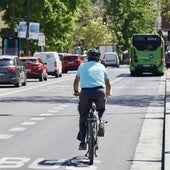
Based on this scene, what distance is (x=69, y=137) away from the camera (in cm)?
1418

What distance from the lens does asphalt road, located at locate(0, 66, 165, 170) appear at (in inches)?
423

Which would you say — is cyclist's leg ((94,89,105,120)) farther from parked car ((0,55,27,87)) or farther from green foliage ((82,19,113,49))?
green foliage ((82,19,113,49))

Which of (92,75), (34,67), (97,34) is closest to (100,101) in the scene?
(92,75)

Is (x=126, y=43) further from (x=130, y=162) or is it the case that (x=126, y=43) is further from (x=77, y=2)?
(x=130, y=162)

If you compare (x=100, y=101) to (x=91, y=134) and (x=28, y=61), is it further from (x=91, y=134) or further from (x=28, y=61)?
(x=28, y=61)

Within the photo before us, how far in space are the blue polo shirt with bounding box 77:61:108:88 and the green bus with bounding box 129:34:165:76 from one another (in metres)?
43.3

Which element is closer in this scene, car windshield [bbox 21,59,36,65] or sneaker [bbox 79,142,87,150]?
sneaker [bbox 79,142,87,150]

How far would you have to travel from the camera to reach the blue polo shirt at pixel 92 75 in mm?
10812

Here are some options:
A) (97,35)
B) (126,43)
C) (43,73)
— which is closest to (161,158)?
(43,73)

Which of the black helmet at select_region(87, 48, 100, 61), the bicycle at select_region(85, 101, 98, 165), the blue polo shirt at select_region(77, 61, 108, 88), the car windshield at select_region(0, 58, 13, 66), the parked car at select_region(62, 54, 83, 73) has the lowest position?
the parked car at select_region(62, 54, 83, 73)

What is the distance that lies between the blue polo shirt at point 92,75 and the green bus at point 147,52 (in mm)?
43278

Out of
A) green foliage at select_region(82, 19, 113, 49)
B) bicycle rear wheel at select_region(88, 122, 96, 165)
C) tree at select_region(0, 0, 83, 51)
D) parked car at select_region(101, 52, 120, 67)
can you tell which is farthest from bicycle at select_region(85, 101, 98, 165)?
green foliage at select_region(82, 19, 113, 49)

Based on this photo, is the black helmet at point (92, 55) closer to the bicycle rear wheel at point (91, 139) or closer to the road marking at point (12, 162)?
the bicycle rear wheel at point (91, 139)

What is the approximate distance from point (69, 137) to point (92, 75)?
3.58 m
